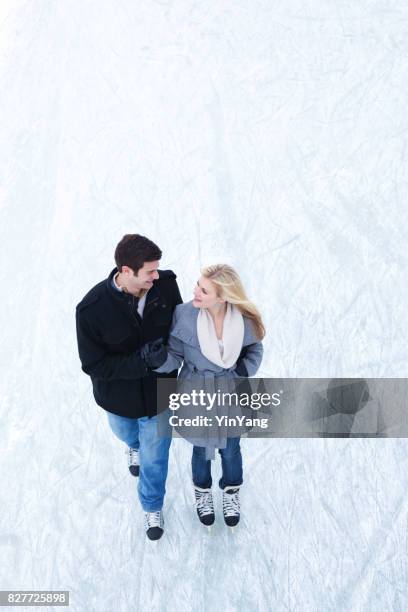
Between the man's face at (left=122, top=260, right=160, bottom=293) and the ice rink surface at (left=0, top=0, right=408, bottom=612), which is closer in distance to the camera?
the man's face at (left=122, top=260, right=160, bottom=293)

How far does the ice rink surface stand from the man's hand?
1.15 meters

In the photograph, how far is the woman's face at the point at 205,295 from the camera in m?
2.60

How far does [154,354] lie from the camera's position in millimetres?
2711

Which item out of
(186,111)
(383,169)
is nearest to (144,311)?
(383,169)

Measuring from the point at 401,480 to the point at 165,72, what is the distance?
5.30 meters

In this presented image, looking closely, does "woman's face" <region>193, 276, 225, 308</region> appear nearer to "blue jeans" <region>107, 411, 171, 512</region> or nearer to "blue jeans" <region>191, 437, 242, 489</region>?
"blue jeans" <region>107, 411, 171, 512</region>

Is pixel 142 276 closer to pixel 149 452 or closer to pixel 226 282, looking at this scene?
pixel 226 282

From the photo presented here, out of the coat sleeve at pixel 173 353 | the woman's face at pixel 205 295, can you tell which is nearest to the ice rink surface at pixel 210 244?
the coat sleeve at pixel 173 353

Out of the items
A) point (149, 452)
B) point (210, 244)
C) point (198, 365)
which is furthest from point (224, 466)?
point (210, 244)

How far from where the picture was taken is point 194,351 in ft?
9.12

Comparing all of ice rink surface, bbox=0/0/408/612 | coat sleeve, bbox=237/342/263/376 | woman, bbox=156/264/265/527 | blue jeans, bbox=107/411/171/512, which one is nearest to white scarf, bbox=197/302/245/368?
woman, bbox=156/264/265/527

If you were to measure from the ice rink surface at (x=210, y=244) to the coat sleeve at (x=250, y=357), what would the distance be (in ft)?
3.37

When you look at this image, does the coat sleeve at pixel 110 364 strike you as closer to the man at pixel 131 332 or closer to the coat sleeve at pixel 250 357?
the man at pixel 131 332

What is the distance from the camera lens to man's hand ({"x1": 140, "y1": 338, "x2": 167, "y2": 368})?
107 inches
